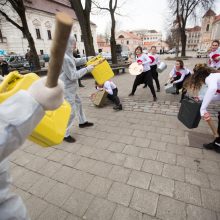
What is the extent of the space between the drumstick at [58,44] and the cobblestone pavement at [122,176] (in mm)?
1862

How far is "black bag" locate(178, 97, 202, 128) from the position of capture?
2941 mm

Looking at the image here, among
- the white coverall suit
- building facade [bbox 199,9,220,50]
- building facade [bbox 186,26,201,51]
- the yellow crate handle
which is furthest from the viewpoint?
building facade [bbox 186,26,201,51]

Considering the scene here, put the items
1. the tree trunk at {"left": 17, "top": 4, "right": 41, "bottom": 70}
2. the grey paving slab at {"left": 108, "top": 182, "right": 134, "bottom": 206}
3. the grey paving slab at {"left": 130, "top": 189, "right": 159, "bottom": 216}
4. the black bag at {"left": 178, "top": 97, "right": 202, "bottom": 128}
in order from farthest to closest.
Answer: the tree trunk at {"left": 17, "top": 4, "right": 41, "bottom": 70}
the black bag at {"left": 178, "top": 97, "right": 202, "bottom": 128}
the grey paving slab at {"left": 108, "top": 182, "right": 134, "bottom": 206}
the grey paving slab at {"left": 130, "top": 189, "right": 159, "bottom": 216}

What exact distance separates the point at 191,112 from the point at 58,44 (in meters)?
2.97

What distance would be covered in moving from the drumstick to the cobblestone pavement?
6.11 feet

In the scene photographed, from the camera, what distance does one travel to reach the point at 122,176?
2.52 m

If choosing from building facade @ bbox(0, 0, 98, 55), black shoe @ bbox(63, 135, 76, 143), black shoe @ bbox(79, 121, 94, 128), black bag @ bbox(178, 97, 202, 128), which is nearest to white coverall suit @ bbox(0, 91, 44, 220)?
black bag @ bbox(178, 97, 202, 128)

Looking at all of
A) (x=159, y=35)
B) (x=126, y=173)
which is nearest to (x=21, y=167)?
(x=126, y=173)

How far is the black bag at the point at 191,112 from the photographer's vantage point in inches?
116

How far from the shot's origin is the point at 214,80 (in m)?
2.52

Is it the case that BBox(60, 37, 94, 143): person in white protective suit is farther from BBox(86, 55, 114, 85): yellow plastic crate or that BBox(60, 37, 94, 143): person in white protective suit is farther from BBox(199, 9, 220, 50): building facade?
BBox(199, 9, 220, 50): building facade

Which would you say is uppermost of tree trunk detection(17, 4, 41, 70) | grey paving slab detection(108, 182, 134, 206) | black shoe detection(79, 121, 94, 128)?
tree trunk detection(17, 4, 41, 70)

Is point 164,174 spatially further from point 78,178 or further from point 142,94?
point 142,94

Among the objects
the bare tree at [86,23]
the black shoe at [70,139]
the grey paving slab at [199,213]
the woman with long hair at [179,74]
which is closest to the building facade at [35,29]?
the bare tree at [86,23]
